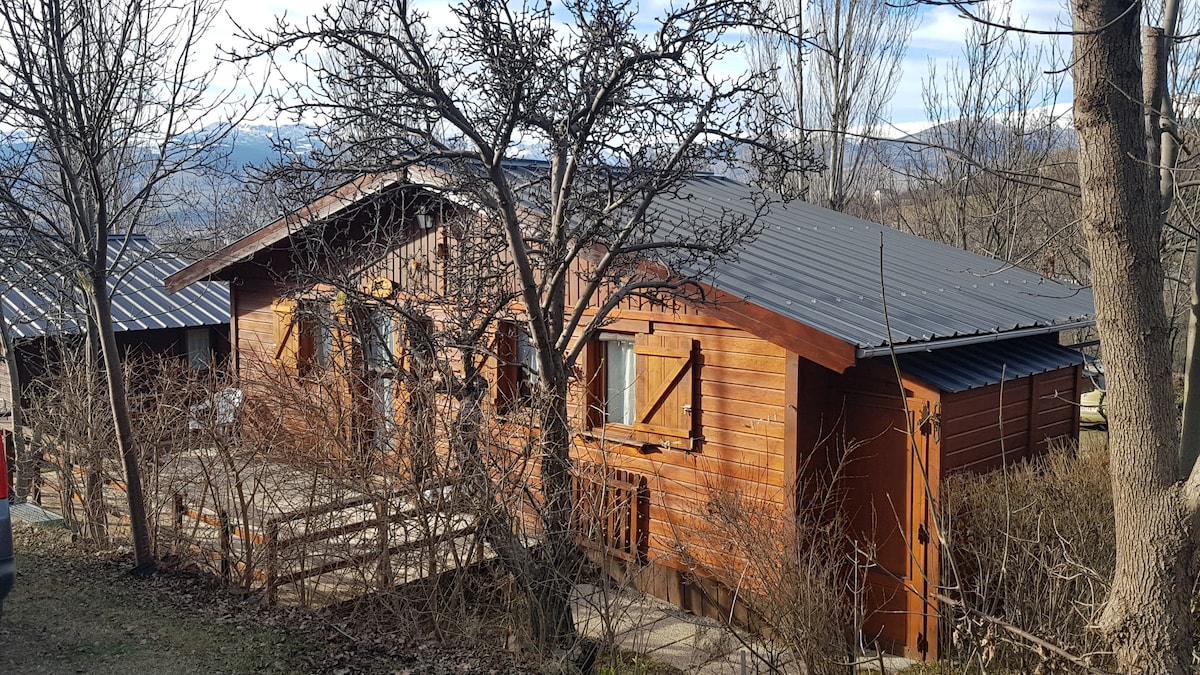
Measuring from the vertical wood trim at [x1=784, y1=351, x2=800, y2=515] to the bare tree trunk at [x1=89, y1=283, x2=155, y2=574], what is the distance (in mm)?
5176

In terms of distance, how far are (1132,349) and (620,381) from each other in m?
5.52

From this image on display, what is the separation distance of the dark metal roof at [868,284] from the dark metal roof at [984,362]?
30 cm

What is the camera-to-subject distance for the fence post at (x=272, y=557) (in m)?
6.53

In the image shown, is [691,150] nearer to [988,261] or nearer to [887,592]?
[887,592]

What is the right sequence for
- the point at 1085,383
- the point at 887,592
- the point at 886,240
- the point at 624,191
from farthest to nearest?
the point at 886,240, the point at 1085,383, the point at 887,592, the point at 624,191

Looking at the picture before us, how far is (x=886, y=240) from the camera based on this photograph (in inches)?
551

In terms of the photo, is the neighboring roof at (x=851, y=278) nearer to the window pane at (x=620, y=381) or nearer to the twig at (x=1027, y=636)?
the window pane at (x=620, y=381)

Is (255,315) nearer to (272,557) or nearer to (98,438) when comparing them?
(98,438)

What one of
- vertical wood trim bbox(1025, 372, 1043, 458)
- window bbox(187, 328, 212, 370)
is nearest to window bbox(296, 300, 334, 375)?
→ window bbox(187, 328, 212, 370)

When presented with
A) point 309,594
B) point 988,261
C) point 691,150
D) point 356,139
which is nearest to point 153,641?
point 309,594

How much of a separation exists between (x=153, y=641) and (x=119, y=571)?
182 centimetres

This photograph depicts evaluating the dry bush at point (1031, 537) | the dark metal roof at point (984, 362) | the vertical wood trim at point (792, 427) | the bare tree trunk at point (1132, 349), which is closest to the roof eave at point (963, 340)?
the dark metal roof at point (984, 362)

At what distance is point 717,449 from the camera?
8.79 meters

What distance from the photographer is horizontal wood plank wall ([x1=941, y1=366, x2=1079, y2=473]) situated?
8383 mm
